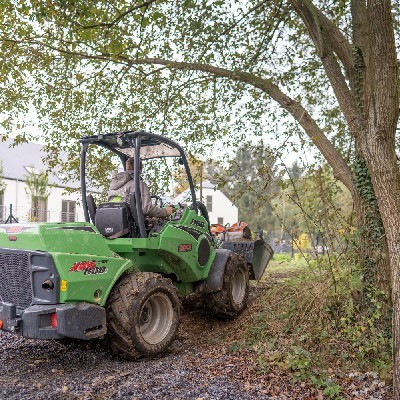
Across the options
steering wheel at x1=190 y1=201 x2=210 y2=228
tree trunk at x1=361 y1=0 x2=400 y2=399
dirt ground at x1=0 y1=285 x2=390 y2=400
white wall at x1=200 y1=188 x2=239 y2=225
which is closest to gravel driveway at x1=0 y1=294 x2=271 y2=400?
dirt ground at x1=0 y1=285 x2=390 y2=400

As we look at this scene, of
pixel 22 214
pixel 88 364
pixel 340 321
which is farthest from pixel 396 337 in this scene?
pixel 22 214

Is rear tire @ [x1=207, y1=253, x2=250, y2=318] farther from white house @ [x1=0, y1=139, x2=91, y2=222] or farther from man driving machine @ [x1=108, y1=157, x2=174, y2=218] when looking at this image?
white house @ [x1=0, y1=139, x2=91, y2=222]

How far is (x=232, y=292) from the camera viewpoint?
755 centimetres

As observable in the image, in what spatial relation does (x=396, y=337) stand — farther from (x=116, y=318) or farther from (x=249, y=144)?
(x=249, y=144)

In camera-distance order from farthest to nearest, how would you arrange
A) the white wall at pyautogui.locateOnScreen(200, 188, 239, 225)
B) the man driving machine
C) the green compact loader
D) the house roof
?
the white wall at pyautogui.locateOnScreen(200, 188, 239, 225) → the house roof → the man driving machine → the green compact loader

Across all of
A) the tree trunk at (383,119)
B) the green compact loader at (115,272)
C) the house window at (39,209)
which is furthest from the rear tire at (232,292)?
the house window at (39,209)

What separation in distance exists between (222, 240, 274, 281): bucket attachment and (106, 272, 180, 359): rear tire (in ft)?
8.40

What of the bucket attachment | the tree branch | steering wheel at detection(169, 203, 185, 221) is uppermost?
the tree branch

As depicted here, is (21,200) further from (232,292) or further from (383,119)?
(383,119)

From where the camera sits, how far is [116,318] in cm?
545

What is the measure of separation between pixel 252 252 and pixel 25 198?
19.1 m

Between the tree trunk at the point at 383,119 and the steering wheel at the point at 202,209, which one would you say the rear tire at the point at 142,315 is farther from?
the tree trunk at the point at 383,119

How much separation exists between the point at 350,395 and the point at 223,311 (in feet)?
9.10

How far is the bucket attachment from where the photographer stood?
27.7ft
